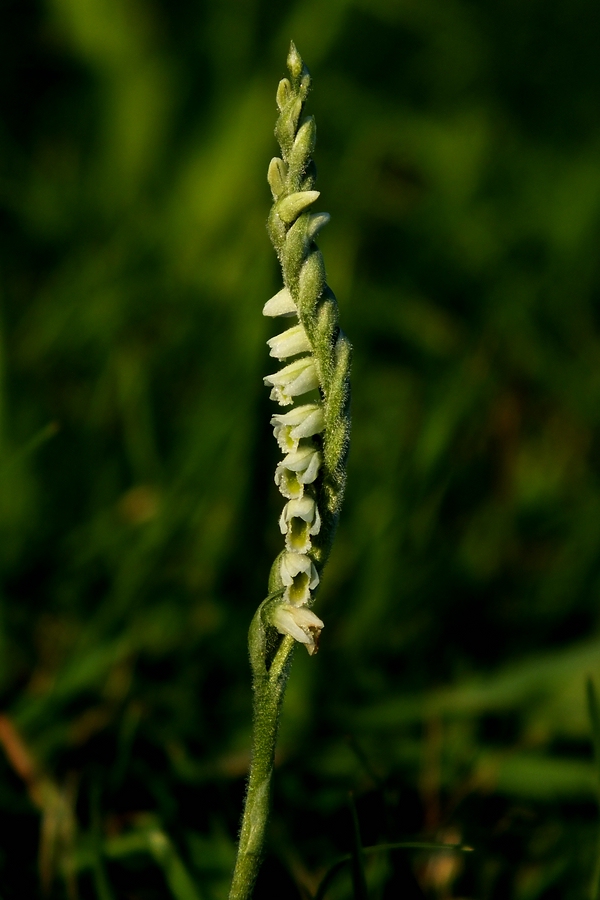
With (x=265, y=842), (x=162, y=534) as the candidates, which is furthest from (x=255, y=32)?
(x=265, y=842)

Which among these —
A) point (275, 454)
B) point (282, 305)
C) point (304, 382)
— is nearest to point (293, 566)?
point (304, 382)

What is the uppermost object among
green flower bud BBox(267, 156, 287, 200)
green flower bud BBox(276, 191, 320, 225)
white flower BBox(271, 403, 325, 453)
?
green flower bud BBox(267, 156, 287, 200)

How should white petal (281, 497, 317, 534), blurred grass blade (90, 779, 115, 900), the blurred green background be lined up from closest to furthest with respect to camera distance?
white petal (281, 497, 317, 534), blurred grass blade (90, 779, 115, 900), the blurred green background

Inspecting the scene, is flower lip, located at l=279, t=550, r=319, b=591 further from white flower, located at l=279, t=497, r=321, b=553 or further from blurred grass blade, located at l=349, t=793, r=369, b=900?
blurred grass blade, located at l=349, t=793, r=369, b=900

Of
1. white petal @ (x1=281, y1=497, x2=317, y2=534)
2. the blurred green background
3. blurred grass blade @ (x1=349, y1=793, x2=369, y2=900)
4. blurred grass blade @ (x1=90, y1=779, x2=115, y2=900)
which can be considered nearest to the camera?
white petal @ (x1=281, y1=497, x2=317, y2=534)

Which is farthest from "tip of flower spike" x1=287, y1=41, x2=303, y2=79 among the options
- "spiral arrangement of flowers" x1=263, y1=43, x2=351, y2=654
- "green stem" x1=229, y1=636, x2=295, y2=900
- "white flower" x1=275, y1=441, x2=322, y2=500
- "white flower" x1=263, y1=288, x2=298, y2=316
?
"green stem" x1=229, y1=636, x2=295, y2=900

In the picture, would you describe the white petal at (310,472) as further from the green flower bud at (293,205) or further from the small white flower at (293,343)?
the green flower bud at (293,205)

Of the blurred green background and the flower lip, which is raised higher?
the blurred green background
